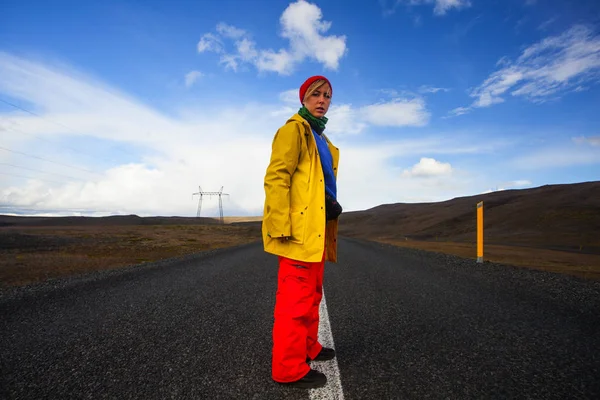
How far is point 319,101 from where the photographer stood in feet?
9.14

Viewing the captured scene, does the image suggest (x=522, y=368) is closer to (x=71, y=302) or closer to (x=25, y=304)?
(x=71, y=302)

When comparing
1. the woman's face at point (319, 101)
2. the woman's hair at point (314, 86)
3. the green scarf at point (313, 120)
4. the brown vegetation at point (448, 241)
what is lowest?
the brown vegetation at point (448, 241)

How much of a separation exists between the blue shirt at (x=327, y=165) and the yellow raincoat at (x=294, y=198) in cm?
21

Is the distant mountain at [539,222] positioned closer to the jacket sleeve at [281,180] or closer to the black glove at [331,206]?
the black glove at [331,206]

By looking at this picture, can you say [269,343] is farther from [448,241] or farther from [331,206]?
[448,241]

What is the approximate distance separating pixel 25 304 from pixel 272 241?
201 inches

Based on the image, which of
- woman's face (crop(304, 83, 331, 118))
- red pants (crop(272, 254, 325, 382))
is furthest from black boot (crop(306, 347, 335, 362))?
woman's face (crop(304, 83, 331, 118))

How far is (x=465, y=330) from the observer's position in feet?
11.5

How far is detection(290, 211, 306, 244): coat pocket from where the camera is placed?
2.43 meters

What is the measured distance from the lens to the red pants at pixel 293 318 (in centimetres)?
234

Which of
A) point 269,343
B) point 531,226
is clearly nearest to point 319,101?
point 269,343

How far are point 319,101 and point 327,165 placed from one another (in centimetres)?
54

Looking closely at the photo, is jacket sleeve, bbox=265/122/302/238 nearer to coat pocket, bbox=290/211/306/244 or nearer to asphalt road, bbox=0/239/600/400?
coat pocket, bbox=290/211/306/244

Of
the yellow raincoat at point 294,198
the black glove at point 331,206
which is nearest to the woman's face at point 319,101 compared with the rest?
the yellow raincoat at point 294,198
